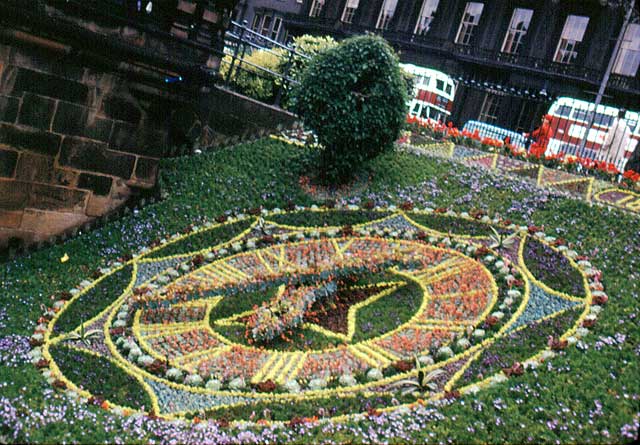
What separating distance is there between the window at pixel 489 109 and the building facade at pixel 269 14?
13396 mm

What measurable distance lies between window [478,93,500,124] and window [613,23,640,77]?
4.34 metres

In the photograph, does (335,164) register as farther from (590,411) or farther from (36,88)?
(590,411)

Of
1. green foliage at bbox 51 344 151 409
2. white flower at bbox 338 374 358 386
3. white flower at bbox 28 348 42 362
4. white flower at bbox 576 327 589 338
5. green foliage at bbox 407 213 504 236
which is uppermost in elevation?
green foliage at bbox 407 213 504 236

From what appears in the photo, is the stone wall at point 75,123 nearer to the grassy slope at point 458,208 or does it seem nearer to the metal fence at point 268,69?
the grassy slope at point 458,208

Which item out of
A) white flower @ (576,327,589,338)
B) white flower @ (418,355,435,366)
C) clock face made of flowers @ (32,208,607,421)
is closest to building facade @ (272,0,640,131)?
clock face made of flowers @ (32,208,607,421)

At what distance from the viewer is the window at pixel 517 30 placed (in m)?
24.6

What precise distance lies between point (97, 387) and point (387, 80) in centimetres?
627

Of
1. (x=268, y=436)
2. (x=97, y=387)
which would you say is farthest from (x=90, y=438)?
(x=268, y=436)

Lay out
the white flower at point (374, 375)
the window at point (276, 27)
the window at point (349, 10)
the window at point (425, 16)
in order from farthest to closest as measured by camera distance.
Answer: the window at point (276, 27), the window at point (349, 10), the window at point (425, 16), the white flower at point (374, 375)

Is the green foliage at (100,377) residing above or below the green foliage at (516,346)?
below

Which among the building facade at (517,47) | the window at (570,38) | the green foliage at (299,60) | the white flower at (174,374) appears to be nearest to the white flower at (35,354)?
the white flower at (174,374)

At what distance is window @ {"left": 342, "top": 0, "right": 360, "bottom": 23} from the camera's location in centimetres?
3016

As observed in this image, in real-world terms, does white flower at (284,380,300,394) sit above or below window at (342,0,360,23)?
below

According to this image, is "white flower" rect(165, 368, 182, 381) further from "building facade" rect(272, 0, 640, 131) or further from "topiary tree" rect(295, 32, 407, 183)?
"building facade" rect(272, 0, 640, 131)
